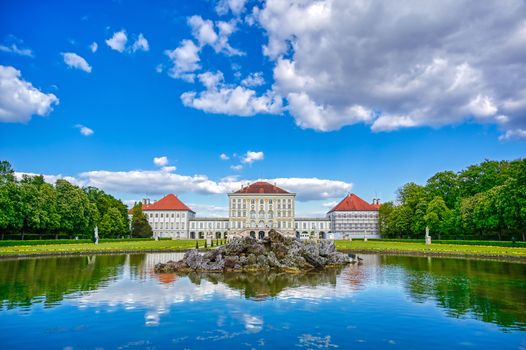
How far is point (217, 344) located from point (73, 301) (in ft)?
20.5

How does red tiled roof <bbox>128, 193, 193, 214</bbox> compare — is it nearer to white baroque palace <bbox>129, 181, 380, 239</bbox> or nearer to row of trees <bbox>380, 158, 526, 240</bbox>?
white baroque palace <bbox>129, 181, 380, 239</bbox>

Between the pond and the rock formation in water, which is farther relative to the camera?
the rock formation in water

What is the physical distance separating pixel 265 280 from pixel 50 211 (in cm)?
3896

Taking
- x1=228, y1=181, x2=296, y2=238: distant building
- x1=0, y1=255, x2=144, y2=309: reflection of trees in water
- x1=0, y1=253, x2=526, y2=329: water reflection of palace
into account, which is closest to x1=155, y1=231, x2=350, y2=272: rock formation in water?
x1=0, y1=253, x2=526, y2=329: water reflection of palace

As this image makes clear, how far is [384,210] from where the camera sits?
79188 millimetres

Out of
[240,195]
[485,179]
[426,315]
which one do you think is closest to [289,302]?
[426,315]

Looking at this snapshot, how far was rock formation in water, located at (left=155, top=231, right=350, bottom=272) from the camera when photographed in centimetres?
2120

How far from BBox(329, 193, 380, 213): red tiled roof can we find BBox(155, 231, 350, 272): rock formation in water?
241 ft

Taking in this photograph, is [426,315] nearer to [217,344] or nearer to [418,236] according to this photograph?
[217,344]

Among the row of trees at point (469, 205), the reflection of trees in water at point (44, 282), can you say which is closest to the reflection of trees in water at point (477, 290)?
the reflection of trees in water at point (44, 282)

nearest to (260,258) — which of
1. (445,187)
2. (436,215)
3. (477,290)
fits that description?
(477,290)

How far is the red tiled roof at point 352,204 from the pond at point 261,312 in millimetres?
79256

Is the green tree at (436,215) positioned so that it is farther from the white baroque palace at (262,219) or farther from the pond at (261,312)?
the pond at (261,312)

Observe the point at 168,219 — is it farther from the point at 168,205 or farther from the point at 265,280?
the point at 265,280
